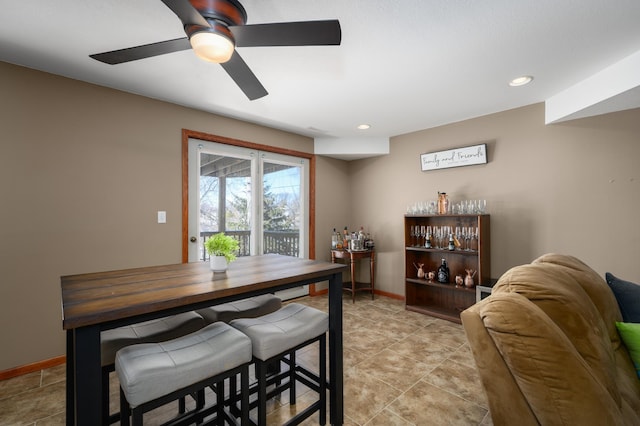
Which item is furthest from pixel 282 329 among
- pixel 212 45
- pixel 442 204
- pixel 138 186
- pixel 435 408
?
pixel 442 204

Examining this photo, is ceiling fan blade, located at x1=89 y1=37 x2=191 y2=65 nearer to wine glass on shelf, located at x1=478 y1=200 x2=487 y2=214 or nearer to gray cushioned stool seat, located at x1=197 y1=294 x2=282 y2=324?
gray cushioned stool seat, located at x1=197 y1=294 x2=282 y2=324

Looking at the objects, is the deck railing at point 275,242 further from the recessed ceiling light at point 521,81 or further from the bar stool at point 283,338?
the recessed ceiling light at point 521,81


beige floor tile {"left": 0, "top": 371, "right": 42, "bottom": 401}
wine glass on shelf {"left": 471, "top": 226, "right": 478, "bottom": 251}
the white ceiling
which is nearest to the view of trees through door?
the white ceiling

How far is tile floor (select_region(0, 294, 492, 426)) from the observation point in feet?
Answer: 5.88

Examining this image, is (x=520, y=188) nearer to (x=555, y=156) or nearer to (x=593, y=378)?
(x=555, y=156)

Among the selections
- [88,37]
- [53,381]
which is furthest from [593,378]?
[53,381]

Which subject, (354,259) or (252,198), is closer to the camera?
(252,198)

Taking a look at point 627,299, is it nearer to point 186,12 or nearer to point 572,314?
point 572,314

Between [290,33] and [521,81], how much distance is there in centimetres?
232

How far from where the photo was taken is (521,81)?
258 centimetres

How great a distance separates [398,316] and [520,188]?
81.8 inches

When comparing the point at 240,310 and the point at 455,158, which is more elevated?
the point at 455,158

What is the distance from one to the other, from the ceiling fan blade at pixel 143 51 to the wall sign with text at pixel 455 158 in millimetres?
3235

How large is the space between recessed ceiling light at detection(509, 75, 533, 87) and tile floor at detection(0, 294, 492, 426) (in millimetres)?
2515
